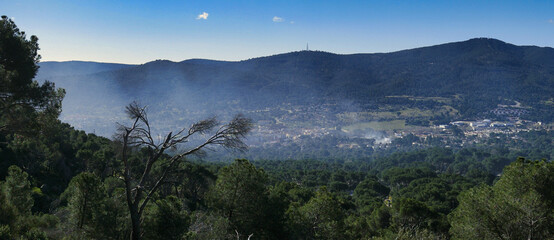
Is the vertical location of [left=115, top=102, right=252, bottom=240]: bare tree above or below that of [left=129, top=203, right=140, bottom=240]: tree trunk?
above

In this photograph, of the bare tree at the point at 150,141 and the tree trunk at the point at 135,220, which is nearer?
the bare tree at the point at 150,141

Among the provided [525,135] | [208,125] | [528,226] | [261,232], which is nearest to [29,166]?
[261,232]

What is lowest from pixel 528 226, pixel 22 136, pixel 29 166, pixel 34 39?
pixel 29 166

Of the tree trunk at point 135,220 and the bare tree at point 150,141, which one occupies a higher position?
the bare tree at point 150,141

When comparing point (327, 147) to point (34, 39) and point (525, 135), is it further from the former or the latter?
point (34, 39)

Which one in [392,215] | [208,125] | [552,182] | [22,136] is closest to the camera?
[208,125]

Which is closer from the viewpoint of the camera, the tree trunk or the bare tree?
the bare tree

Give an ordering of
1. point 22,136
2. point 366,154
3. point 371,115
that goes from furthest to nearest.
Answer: point 371,115, point 366,154, point 22,136

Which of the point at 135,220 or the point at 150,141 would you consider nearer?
the point at 135,220

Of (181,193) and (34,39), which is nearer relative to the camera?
(34,39)

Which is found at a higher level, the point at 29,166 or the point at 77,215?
the point at 77,215

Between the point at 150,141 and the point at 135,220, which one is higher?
the point at 150,141
